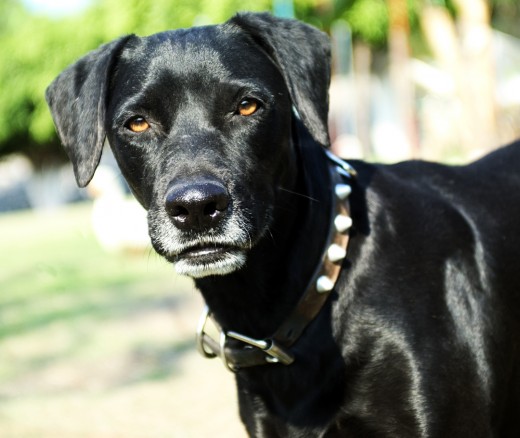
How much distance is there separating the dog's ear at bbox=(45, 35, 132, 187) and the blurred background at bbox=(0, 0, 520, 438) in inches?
23.8

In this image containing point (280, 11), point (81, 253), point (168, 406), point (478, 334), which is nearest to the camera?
point (478, 334)

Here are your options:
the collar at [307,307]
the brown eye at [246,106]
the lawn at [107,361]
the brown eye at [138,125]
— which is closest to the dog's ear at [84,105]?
the brown eye at [138,125]

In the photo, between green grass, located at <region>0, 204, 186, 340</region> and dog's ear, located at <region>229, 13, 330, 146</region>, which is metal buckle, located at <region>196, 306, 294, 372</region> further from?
green grass, located at <region>0, 204, 186, 340</region>

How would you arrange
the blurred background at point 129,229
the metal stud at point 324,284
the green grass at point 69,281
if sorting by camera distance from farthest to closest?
the green grass at point 69,281, the blurred background at point 129,229, the metal stud at point 324,284

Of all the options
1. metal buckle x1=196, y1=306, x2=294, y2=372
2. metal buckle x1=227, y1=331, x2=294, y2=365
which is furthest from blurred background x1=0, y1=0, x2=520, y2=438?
metal buckle x1=227, y1=331, x2=294, y2=365

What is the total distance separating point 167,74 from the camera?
3279mm

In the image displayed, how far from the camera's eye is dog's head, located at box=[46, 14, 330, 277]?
3.01 meters

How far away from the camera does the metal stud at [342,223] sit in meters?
3.20

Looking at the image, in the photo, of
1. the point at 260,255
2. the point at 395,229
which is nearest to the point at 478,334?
the point at 395,229

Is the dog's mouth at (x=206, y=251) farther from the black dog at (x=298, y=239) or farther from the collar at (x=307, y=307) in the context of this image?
the collar at (x=307, y=307)

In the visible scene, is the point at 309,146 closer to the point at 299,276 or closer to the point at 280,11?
the point at 299,276

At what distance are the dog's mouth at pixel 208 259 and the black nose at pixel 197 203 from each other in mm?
99

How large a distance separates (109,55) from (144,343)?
401 cm

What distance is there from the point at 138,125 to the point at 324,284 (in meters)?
0.91
